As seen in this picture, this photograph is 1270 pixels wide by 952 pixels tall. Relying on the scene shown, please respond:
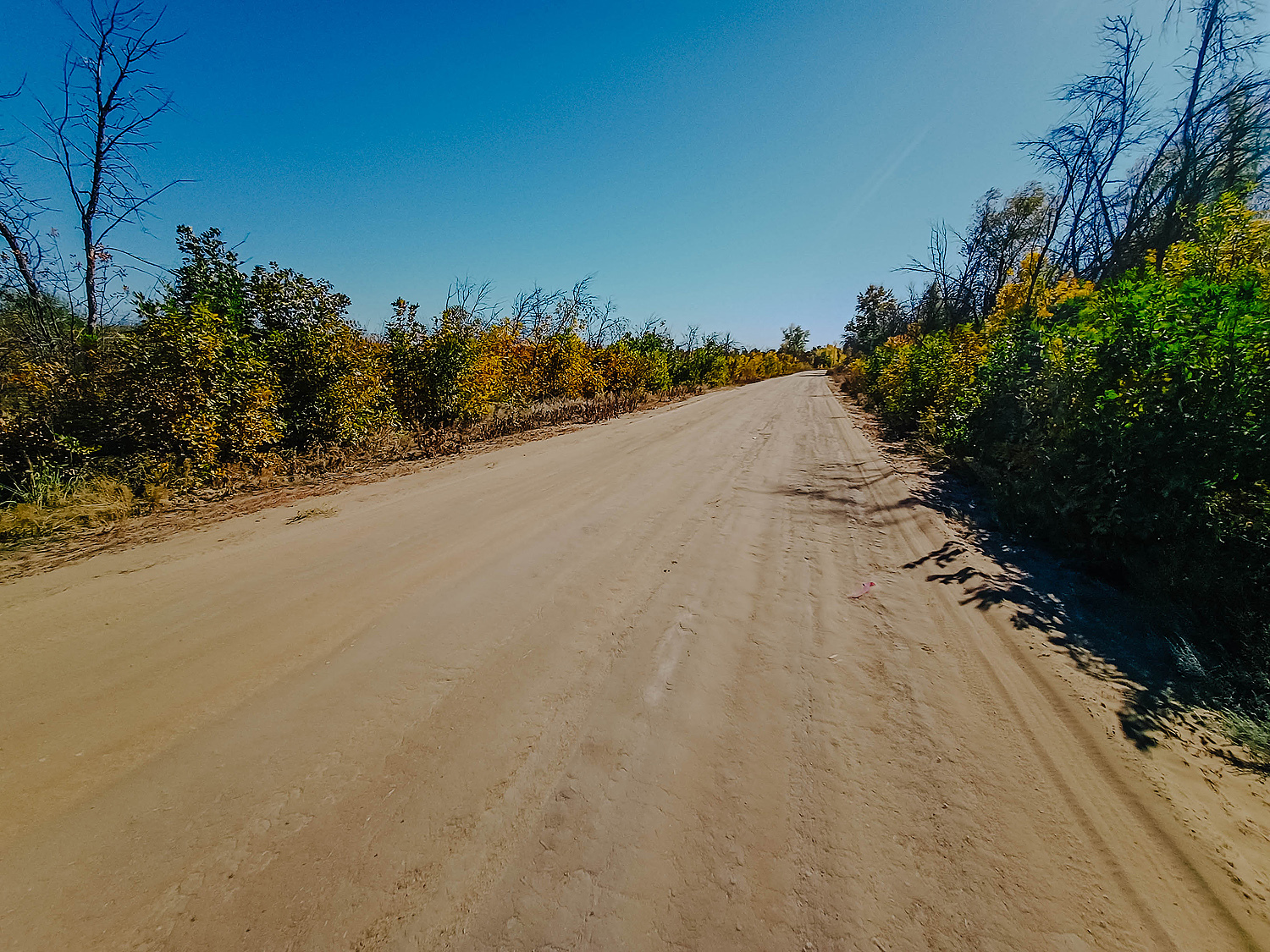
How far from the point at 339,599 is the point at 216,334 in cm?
563

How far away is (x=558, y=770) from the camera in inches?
80.5

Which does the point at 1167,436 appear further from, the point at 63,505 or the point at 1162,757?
the point at 63,505

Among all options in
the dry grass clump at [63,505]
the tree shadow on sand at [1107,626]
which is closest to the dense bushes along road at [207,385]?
the dry grass clump at [63,505]

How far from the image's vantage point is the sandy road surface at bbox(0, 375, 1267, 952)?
1.49 meters

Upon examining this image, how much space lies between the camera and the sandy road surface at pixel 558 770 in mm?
1491

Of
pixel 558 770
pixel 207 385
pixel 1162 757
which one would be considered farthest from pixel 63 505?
pixel 1162 757

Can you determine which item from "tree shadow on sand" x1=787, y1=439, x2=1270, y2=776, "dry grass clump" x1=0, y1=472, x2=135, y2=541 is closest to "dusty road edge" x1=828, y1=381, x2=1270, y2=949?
"tree shadow on sand" x1=787, y1=439, x2=1270, y2=776

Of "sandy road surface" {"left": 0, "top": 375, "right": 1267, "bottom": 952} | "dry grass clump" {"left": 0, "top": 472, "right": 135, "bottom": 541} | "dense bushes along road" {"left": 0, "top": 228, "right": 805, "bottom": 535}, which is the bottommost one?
"sandy road surface" {"left": 0, "top": 375, "right": 1267, "bottom": 952}

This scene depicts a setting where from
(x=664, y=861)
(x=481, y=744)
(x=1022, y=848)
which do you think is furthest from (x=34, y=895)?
(x=1022, y=848)

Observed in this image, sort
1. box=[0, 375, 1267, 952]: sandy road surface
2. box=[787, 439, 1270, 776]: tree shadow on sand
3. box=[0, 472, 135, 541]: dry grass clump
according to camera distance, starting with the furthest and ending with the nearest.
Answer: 1. box=[0, 472, 135, 541]: dry grass clump
2. box=[787, 439, 1270, 776]: tree shadow on sand
3. box=[0, 375, 1267, 952]: sandy road surface

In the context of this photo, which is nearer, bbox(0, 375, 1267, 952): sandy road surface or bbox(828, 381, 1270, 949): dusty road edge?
bbox(0, 375, 1267, 952): sandy road surface

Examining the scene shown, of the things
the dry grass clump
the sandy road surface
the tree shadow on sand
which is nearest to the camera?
the sandy road surface

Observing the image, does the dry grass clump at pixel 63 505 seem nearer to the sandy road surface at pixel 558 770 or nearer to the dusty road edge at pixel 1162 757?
the sandy road surface at pixel 558 770

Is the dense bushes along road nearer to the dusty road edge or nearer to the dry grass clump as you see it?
the dry grass clump
